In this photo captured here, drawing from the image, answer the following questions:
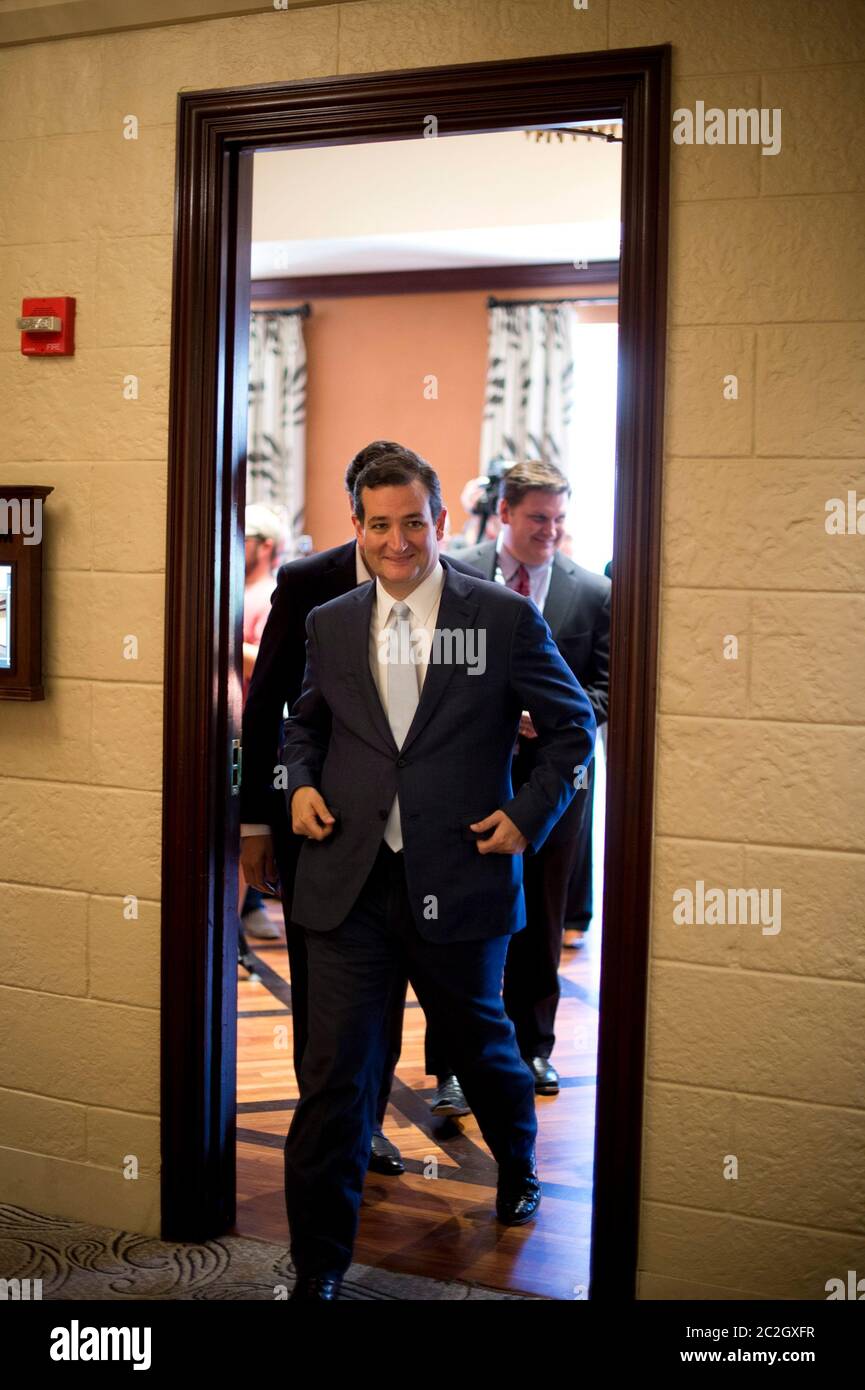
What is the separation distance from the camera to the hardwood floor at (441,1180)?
271 cm

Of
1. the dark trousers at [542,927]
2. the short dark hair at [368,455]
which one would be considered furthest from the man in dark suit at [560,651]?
the short dark hair at [368,455]

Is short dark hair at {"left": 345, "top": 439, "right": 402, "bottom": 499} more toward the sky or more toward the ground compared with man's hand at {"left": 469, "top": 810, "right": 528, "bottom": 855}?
more toward the sky

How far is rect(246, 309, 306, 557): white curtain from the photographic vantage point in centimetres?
741

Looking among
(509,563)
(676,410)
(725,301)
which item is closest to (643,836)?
(676,410)

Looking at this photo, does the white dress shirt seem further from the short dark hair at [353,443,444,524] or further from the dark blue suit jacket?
the short dark hair at [353,443,444,524]

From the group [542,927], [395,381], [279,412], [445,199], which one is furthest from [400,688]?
[279,412]

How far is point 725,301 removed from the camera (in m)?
2.33

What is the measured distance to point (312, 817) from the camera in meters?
2.56

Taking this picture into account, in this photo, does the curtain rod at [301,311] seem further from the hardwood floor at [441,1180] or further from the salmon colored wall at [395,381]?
the hardwood floor at [441,1180]

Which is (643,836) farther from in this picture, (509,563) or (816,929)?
(509,563)

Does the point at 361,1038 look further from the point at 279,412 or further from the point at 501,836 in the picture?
the point at 279,412

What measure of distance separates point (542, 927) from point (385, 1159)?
0.75 m

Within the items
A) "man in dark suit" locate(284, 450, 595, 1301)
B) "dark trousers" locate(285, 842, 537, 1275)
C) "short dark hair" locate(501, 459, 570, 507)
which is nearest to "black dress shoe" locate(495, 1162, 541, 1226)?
"dark trousers" locate(285, 842, 537, 1275)

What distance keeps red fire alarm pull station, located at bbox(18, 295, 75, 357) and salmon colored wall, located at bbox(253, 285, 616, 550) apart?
14.4ft
